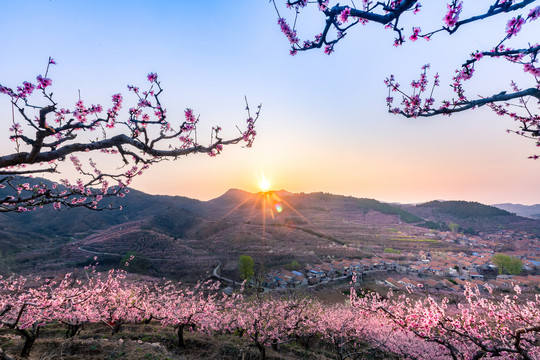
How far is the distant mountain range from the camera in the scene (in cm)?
5909

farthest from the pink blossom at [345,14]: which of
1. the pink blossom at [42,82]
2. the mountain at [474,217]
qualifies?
the mountain at [474,217]

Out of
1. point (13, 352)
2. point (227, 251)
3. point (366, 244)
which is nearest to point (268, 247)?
point (227, 251)

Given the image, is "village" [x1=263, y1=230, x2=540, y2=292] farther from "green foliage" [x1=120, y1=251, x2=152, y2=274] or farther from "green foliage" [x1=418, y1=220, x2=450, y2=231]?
"green foliage" [x1=418, y1=220, x2=450, y2=231]

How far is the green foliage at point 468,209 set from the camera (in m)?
155

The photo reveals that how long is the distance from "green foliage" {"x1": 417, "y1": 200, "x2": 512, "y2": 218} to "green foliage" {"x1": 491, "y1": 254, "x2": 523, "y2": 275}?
113 metres

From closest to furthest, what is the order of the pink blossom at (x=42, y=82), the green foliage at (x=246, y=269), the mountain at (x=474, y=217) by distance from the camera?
the pink blossom at (x=42, y=82) → the green foliage at (x=246, y=269) → the mountain at (x=474, y=217)

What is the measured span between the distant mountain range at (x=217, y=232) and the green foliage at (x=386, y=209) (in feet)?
2.08

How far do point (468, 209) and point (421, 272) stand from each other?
142m

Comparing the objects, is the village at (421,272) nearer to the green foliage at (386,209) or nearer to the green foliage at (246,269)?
the green foliage at (246,269)

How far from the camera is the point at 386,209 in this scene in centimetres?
16962

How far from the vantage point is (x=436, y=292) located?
4681cm

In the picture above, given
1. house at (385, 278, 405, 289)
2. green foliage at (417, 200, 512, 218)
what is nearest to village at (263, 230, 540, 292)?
house at (385, 278, 405, 289)

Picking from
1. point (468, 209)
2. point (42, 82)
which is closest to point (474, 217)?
point (468, 209)

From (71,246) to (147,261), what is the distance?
119ft
